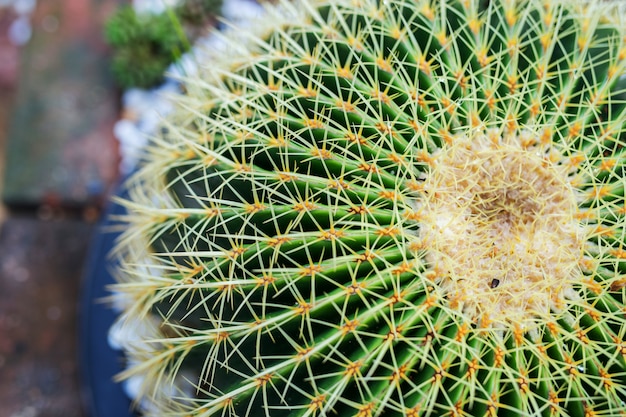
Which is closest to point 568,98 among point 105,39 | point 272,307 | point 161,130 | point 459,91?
point 459,91

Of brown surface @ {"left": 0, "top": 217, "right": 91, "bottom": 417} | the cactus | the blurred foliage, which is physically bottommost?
brown surface @ {"left": 0, "top": 217, "right": 91, "bottom": 417}

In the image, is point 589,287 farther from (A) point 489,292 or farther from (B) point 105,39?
(B) point 105,39

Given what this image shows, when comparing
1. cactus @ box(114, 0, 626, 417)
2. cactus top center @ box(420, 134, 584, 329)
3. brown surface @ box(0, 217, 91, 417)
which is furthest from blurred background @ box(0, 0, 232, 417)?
cactus top center @ box(420, 134, 584, 329)

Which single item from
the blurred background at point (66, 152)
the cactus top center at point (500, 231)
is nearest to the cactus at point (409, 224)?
the cactus top center at point (500, 231)

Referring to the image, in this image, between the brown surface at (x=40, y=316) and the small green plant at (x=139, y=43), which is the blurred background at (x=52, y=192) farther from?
the small green plant at (x=139, y=43)

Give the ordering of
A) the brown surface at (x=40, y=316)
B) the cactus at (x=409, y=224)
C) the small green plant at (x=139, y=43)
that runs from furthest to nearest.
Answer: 1. the small green plant at (x=139, y=43)
2. the brown surface at (x=40, y=316)
3. the cactus at (x=409, y=224)

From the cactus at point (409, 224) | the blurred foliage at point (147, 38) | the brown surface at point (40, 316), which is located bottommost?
the brown surface at point (40, 316)

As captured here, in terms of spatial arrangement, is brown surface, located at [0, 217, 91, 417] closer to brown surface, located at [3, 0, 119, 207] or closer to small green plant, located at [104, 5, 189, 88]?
brown surface, located at [3, 0, 119, 207]

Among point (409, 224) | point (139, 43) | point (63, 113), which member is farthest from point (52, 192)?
point (409, 224)
